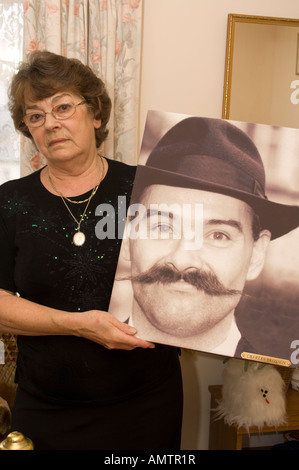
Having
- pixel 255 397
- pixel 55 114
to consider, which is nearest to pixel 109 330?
pixel 55 114

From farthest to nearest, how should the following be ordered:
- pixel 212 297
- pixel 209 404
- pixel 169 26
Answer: pixel 209 404, pixel 169 26, pixel 212 297

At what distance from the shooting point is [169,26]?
1947 mm

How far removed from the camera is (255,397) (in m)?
1.70

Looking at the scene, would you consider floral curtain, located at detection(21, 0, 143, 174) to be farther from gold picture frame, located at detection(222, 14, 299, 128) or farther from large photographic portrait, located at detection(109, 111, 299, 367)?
large photographic portrait, located at detection(109, 111, 299, 367)

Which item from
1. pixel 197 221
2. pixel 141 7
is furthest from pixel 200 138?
pixel 141 7

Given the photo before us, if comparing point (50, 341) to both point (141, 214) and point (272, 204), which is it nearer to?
point (141, 214)

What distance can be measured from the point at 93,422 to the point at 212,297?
0.48 meters

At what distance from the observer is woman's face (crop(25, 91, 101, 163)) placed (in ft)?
3.51

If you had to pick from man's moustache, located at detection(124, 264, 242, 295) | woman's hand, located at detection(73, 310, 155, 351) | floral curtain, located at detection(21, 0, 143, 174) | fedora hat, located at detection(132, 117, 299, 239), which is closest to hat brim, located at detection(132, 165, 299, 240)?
fedora hat, located at detection(132, 117, 299, 239)

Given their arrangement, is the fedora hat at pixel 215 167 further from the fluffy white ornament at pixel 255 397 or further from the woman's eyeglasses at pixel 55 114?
the fluffy white ornament at pixel 255 397

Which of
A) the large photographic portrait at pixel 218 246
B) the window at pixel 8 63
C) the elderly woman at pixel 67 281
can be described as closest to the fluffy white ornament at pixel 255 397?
the elderly woman at pixel 67 281

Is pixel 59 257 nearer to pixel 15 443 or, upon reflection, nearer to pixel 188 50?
pixel 15 443

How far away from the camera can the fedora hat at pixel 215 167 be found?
0.91m

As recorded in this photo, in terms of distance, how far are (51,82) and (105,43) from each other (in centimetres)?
85
